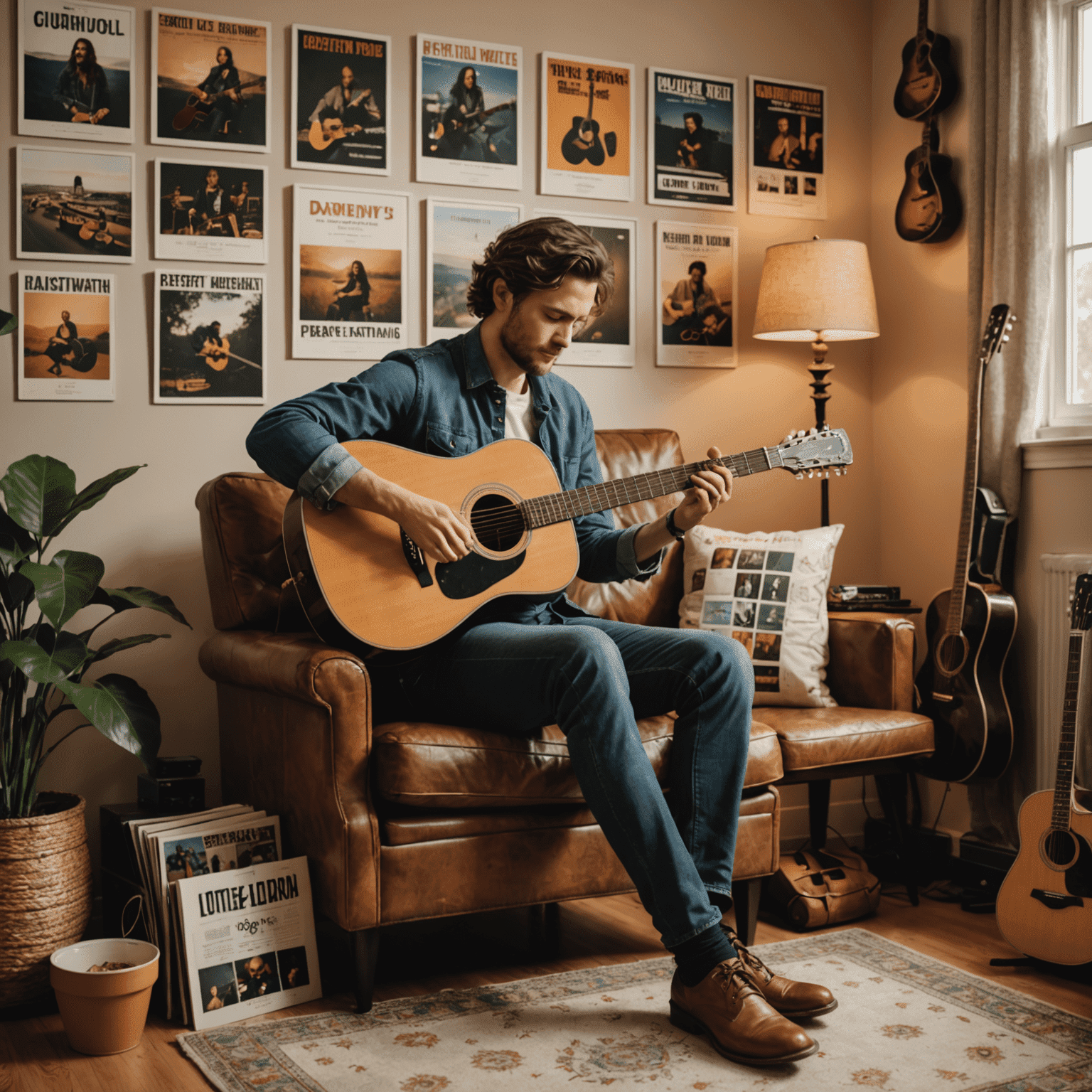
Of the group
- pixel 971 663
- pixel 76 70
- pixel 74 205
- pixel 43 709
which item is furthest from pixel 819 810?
pixel 76 70

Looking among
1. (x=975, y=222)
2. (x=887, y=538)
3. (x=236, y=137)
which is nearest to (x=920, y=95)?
(x=975, y=222)

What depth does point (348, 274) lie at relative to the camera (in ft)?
9.02

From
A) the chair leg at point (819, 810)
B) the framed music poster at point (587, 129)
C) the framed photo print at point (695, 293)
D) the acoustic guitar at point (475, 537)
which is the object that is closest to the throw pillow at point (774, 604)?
the chair leg at point (819, 810)

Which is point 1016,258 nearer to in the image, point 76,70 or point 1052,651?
point 1052,651

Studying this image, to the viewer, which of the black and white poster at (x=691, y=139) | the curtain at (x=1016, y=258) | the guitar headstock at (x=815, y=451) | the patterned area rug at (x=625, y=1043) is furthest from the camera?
the black and white poster at (x=691, y=139)

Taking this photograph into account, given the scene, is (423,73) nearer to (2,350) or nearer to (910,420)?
(2,350)

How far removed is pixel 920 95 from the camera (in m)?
3.08

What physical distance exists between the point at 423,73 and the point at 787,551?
1.45 metres

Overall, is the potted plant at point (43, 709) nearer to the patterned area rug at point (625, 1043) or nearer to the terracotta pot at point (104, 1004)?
the terracotta pot at point (104, 1004)

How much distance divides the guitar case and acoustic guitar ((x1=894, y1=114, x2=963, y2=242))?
1643 mm

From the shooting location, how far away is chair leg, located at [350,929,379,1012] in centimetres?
193

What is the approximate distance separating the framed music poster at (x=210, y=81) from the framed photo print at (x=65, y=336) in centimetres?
38

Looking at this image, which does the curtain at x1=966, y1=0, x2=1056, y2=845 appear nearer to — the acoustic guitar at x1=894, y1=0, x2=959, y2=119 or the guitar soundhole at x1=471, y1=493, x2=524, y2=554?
the acoustic guitar at x1=894, y1=0, x2=959, y2=119

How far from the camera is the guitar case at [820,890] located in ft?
7.84
